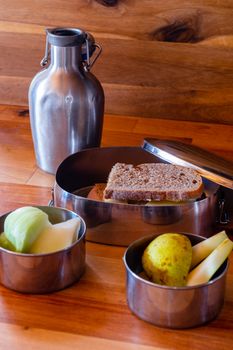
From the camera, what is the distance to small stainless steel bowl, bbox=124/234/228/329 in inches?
34.4

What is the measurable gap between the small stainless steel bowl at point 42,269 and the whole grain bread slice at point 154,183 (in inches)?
5.1

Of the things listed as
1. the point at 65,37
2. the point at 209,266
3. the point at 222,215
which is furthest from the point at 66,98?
the point at 209,266

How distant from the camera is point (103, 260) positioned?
3.46 feet

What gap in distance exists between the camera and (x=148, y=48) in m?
1.56

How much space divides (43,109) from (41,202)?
0.59ft

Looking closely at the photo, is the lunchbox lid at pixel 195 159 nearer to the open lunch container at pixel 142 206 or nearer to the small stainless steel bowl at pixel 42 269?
the open lunch container at pixel 142 206

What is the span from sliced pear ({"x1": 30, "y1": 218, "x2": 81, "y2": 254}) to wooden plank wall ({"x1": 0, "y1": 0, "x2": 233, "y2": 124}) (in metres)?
0.66

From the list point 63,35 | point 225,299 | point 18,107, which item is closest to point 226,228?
point 225,299

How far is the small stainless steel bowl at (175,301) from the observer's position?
87 centimetres

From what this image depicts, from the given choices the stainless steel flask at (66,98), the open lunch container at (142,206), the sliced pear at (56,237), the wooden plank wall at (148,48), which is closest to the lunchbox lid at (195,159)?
the open lunch container at (142,206)

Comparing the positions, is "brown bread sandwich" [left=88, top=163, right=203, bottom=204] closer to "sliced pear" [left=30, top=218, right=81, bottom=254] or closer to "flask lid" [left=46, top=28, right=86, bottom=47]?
"sliced pear" [left=30, top=218, right=81, bottom=254]

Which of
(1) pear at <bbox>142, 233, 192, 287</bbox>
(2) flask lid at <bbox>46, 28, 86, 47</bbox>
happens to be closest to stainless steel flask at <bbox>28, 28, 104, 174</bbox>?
(2) flask lid at <bbox>46, 28, 86, 47</bbox>

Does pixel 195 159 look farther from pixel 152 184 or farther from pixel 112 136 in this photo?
pixel 112 136

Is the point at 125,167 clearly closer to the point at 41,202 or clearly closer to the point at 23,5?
the point at 41,202
